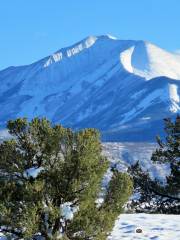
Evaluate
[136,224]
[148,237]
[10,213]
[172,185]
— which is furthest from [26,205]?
[172,185]

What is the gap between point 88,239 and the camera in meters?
21.4

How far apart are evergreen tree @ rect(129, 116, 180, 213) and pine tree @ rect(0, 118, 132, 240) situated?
51.4 feet

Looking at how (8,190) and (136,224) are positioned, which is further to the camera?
(136,224)

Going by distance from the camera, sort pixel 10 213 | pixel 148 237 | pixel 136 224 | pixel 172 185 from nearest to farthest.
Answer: pixel 10 213, pixel 148 237, pixel 136 224, pixel 172 185

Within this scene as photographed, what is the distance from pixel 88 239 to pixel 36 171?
9.12 ft

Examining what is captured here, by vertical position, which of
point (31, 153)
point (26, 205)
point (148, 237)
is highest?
point (31, 153)

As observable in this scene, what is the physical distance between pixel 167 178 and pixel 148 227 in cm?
1072

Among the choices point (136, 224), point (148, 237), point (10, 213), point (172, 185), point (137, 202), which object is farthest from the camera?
point (137, 202)

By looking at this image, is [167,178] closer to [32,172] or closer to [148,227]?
[148,227]

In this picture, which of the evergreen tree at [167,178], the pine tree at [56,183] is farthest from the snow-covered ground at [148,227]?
the evergreen tree at [167,178]

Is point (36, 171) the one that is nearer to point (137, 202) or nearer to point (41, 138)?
point (41, 138)

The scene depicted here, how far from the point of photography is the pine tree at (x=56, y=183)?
67.6ft

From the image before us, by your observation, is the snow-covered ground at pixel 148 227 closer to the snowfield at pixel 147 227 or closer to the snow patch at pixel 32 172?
the snowfield at pixel 147 227

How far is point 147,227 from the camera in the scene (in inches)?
1082
